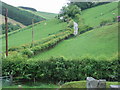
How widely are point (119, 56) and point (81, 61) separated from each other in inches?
69.5

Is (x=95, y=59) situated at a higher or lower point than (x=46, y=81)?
higher

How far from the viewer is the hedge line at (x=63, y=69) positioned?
8047 millimetres

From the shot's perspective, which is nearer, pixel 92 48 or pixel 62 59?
pixel 62 59

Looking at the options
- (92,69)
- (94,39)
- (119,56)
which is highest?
(94,39)

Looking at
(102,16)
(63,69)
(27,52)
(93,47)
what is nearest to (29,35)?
(102,16)

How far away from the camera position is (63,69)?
818cm

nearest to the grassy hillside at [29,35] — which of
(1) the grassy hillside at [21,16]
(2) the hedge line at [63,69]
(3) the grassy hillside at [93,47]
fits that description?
(1) the grassy hillside at [21,16]

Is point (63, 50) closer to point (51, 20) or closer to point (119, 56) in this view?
point (119, 56)

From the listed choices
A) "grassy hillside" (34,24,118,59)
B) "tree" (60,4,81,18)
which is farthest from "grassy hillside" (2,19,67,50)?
"grassy hillside" (34,24,118,59)

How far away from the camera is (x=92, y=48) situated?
48.7 ft

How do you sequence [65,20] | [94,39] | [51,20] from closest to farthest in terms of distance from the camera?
[94,39], [65,20], [51,20]

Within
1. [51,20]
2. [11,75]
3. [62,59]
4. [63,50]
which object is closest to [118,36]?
[63,50]

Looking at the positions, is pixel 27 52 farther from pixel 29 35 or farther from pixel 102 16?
pixel 102 16

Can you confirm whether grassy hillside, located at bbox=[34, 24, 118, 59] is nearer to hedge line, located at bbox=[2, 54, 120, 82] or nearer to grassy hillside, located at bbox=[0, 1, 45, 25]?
hedge line, located at bbox=[2, 54, 120, 82]
